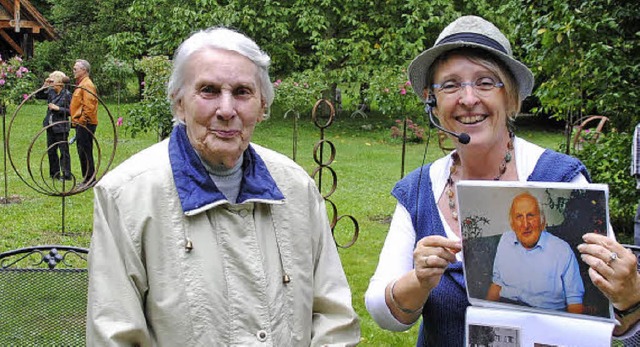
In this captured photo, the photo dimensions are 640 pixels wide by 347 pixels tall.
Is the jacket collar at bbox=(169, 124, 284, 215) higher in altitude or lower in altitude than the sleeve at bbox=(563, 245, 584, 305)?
higher

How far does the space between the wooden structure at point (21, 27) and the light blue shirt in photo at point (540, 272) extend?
2118 cm

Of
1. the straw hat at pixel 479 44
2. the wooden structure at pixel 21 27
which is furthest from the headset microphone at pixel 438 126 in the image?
the wooden structure at pixel 21 27

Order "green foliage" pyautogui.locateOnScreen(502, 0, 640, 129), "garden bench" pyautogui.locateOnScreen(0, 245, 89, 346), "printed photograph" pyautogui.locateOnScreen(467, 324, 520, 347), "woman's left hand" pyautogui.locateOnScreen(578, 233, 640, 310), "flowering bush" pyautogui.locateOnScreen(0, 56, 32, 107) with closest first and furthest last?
"woman's left hand" pyautogui.locateOnScreen(578, 233, 640, 310)
"printed photograph" pyautogui.locateOnScreen(467, 324, 520, 347)
"garden bench" pyautogui.locateOnScreen(0, 245, 89, 346)
"green foliage" pyautogui.locateOnScreen(502, 0, 640, 129)
"flowering bush" pyautogui.locateOnScreen(0, 56, 32, 107)

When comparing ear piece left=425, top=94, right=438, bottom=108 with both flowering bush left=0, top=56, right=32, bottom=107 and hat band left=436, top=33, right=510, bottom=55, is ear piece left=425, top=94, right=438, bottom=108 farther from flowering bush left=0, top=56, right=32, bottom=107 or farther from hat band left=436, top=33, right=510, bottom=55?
flowering bush left=0, top=56, right=32, bottom=107

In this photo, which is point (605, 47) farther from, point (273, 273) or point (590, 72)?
point (273, 273)

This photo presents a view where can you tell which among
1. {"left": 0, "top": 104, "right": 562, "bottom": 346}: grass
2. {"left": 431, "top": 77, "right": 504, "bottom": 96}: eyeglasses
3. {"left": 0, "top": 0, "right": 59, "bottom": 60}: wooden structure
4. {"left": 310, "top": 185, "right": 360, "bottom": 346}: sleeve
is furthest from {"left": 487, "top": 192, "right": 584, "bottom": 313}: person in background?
{"left": 0, "top": 0, "right": 59, "bottom": 60}: wooden structure

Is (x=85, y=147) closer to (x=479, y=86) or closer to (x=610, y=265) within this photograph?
(x=479, y=86)

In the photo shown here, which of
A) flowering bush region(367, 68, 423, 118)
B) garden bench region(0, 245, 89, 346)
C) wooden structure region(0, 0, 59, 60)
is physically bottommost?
garden bench region(0, 245, 89, 346)

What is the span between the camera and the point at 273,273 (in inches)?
79.2

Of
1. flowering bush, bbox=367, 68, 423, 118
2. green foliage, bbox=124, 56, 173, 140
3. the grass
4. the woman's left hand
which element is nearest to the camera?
the woman's left hand

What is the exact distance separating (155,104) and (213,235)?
6.65 meters

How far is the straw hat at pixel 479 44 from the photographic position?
1953 millimetres

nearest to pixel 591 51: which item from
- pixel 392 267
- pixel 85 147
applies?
pixel 392 267

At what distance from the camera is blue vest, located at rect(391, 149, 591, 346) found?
1991 millimetres
